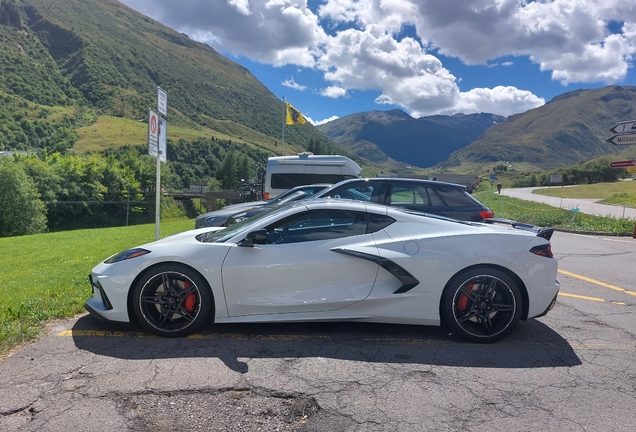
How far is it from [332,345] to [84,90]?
178 m

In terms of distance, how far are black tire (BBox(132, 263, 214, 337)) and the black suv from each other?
413 cm

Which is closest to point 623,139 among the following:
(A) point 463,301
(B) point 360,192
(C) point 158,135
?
(B) point 360,192

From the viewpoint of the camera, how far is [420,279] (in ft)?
13.7

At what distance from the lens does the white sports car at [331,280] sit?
13.5 ft

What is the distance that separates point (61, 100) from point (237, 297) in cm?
16575

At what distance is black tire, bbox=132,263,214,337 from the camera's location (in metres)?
4.12

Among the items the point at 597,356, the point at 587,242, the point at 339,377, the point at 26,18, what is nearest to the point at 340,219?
the point at 339,377

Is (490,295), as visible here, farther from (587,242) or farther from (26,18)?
(26,18)

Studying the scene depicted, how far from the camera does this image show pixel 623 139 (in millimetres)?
11773

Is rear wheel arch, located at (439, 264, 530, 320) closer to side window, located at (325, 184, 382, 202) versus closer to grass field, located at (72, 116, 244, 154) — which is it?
side window, located at (325, 184, 382, 202)

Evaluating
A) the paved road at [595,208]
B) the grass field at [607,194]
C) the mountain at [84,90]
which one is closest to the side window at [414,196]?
the paved road at [595,208]

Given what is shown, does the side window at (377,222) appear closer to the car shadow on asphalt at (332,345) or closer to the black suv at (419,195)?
the car shadow on asphalt at (332,345)

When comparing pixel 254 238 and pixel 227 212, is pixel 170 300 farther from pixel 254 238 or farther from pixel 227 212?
pixel 227 212

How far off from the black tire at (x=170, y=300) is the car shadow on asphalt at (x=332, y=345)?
0.13m
